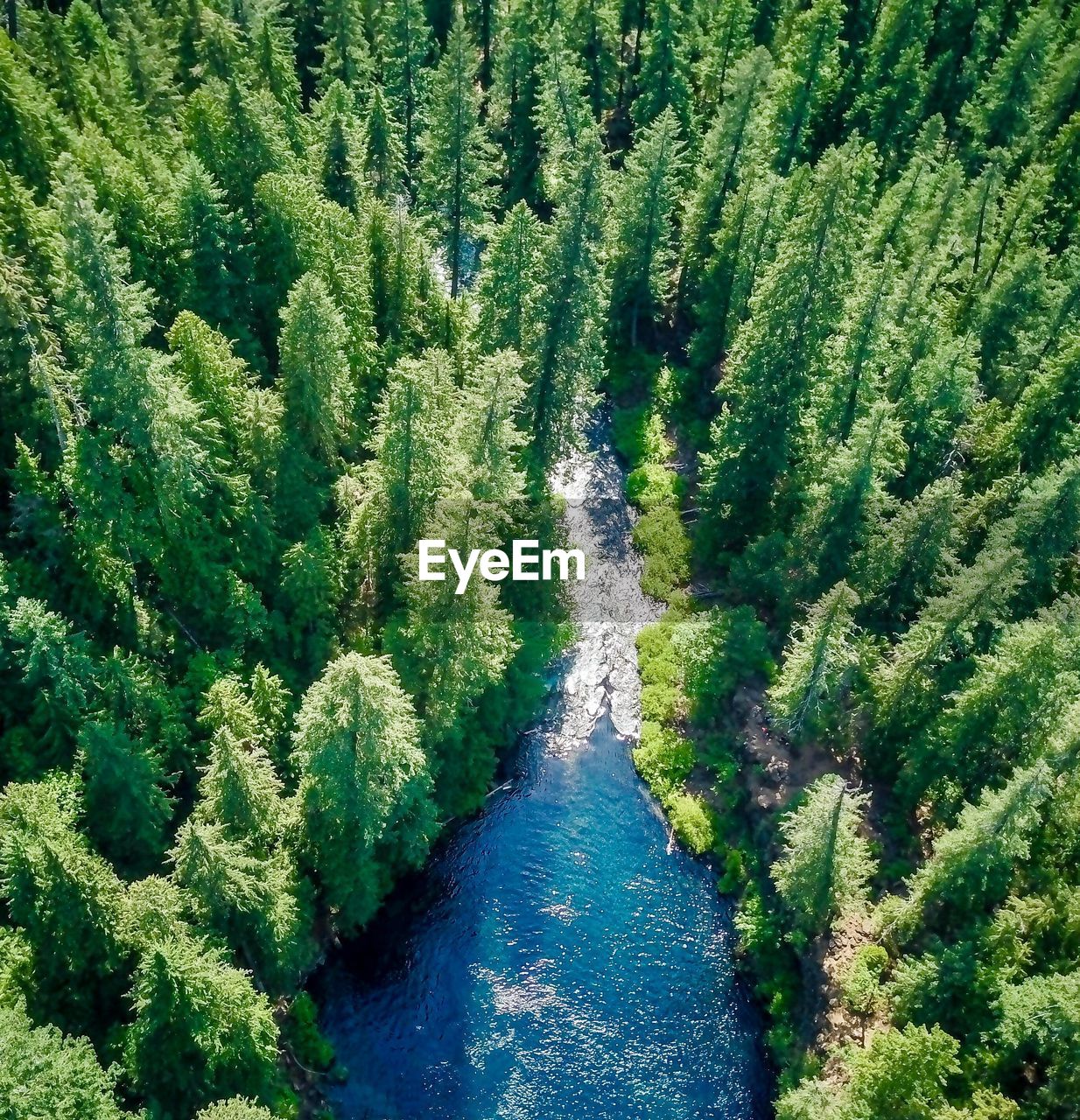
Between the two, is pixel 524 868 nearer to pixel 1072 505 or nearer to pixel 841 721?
pixel 841 721

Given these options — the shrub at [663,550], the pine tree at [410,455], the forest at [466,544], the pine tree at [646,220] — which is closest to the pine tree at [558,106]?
the forest at [466,544]

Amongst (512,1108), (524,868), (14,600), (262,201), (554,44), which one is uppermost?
(554,44)

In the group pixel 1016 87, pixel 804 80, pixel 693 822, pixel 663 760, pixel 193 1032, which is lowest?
pixel 193 1032

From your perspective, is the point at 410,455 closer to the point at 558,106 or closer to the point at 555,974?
the point at 555,974

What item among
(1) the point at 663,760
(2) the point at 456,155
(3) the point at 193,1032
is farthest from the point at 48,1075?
(2) the point at 456,155

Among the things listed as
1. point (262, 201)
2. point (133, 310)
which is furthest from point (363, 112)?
point (133, 310)

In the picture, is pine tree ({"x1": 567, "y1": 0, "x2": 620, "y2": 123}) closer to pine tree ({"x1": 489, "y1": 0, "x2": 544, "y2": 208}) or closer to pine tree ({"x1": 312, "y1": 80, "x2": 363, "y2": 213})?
pine tree ({"x1": 489, "y1": 0, "x2": 544, "y2": 208})

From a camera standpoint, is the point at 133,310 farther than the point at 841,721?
No
